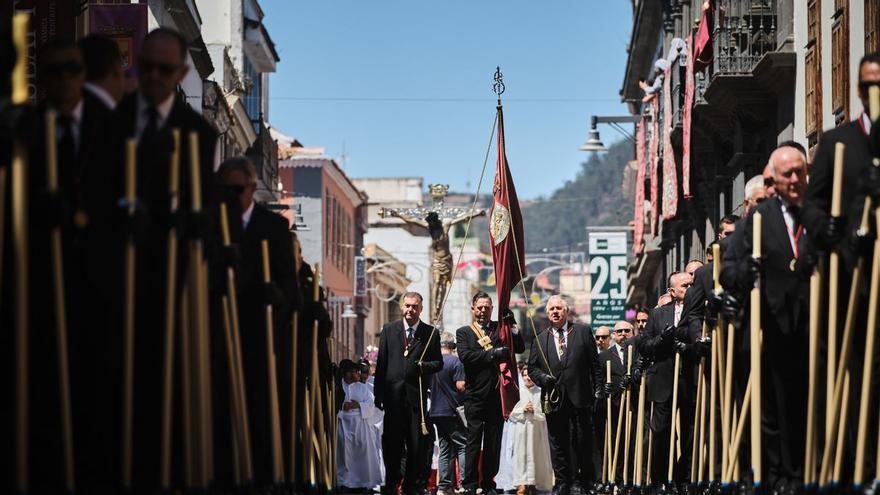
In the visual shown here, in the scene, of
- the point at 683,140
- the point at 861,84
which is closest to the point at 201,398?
the point at 861,84

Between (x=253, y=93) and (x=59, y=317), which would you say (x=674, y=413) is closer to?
(x=59, y=317)

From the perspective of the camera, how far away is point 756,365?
1209cm

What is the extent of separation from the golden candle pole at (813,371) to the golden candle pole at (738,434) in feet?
3.13

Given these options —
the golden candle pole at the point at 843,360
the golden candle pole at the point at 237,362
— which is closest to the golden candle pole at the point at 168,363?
the golden candle pole at the point at 237,362

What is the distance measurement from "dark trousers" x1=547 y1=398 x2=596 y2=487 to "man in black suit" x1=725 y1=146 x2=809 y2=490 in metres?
7.33

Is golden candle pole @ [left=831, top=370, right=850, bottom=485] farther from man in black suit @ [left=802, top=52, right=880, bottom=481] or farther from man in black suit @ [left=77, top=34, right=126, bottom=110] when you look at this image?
man in black suit @ [left=77, top=34, right=126, bottom=110]

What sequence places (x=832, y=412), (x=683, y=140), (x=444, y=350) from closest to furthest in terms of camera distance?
(x=832, y=412) < (x=444, y=350) < (x=683, y=140)

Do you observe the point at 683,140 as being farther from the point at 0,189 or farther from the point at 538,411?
the point at 0,189

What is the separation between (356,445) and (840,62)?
758 cm

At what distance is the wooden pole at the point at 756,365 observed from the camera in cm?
1203

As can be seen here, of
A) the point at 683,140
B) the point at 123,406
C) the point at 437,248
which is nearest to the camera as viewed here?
the point at 123,406

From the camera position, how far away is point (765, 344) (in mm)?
12445

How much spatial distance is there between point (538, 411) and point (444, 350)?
5.42ft

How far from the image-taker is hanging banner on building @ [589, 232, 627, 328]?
4700cm
